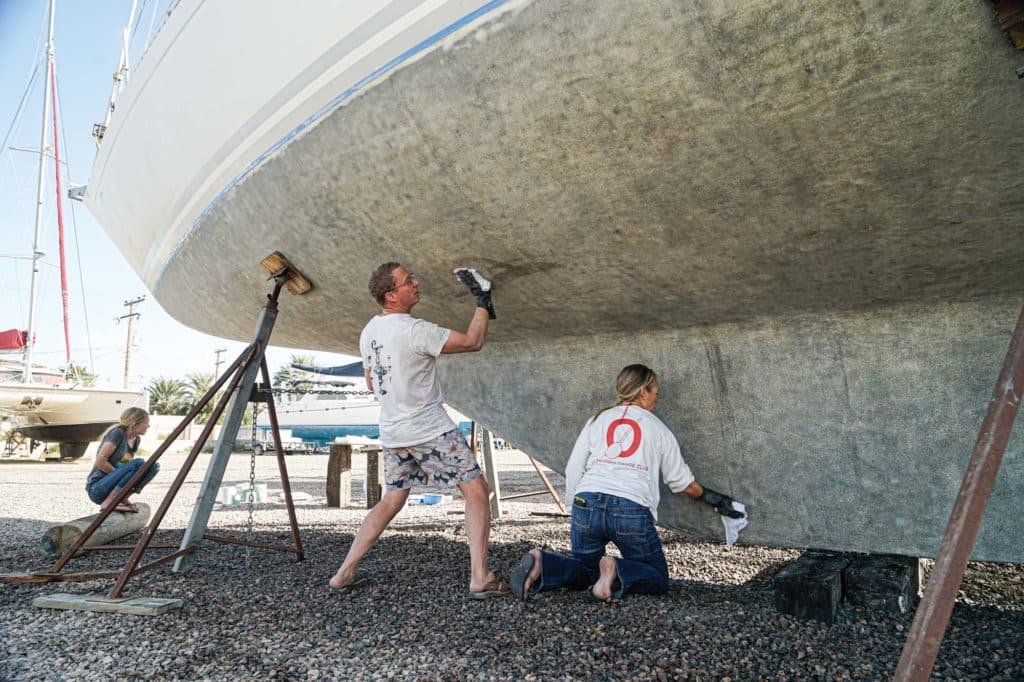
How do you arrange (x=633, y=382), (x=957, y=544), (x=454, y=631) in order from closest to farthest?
(x=957, y=544)
(x=454, y=631)
(x=633, y=382)

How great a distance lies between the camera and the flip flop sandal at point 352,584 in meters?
2.83

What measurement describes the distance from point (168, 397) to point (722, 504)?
182ft

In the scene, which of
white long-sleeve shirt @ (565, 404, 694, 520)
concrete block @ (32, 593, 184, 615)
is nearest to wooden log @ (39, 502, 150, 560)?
concrete block @ (32, 593, 184, 615)

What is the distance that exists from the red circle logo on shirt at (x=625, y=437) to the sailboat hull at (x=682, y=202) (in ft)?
1.81

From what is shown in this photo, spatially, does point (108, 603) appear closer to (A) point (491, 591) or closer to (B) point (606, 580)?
(A) point (491, 591)

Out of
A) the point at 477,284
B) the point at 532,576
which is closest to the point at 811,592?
the point at 532,576

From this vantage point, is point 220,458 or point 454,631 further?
point 220,458

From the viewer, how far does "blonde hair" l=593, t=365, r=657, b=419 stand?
3.05 meters

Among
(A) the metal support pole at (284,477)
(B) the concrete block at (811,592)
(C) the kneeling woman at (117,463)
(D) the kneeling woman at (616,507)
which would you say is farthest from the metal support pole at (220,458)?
(B) the concrete block at (811,592)

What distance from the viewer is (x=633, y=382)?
10.1 feet

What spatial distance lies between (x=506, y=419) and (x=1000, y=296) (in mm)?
2499

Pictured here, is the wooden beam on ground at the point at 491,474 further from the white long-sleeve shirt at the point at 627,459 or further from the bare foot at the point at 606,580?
the bare foot at the point at 606,580

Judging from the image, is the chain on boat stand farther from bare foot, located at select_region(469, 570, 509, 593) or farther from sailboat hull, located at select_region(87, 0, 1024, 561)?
bare foot, located at select_region(469, 570, 509, 593)

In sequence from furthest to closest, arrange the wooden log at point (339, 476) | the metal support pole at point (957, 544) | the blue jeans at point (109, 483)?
the wooden log at point (339, 476) < the blue jeans at point (109, 483) < the metal support pole at point (957, 544)
